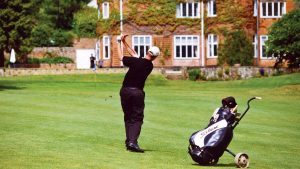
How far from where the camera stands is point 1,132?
20.9 meters

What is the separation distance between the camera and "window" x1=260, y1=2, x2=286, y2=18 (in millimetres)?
78938

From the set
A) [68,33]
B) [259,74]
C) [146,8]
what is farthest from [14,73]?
[68,33]

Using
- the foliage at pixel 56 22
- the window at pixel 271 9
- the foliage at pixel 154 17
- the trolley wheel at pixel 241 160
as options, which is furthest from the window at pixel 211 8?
the trolley wheel at pixel 241 160

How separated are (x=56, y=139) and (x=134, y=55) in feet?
9.13

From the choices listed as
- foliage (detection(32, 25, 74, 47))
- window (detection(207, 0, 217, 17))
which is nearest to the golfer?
window (detection(207, 0, 217, 17))

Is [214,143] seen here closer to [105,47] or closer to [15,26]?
[105,47]

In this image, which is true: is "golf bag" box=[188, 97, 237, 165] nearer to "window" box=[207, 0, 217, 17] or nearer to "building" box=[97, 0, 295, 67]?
"building" box=[97, 0, 295, 67]

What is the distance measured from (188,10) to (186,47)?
10.9ft

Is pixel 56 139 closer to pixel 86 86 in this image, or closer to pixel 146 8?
pixel 86 86

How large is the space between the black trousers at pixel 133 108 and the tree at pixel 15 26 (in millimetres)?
61856

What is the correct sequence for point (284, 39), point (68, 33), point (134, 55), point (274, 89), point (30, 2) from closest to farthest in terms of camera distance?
point (134, 55) < point (274, 89) < point (284, 39) < point (30, 2) < point (68, 33)

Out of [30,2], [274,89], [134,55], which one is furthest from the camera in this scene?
[30,2]

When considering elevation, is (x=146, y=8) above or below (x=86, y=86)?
above

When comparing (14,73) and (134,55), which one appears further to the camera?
(14,73)
